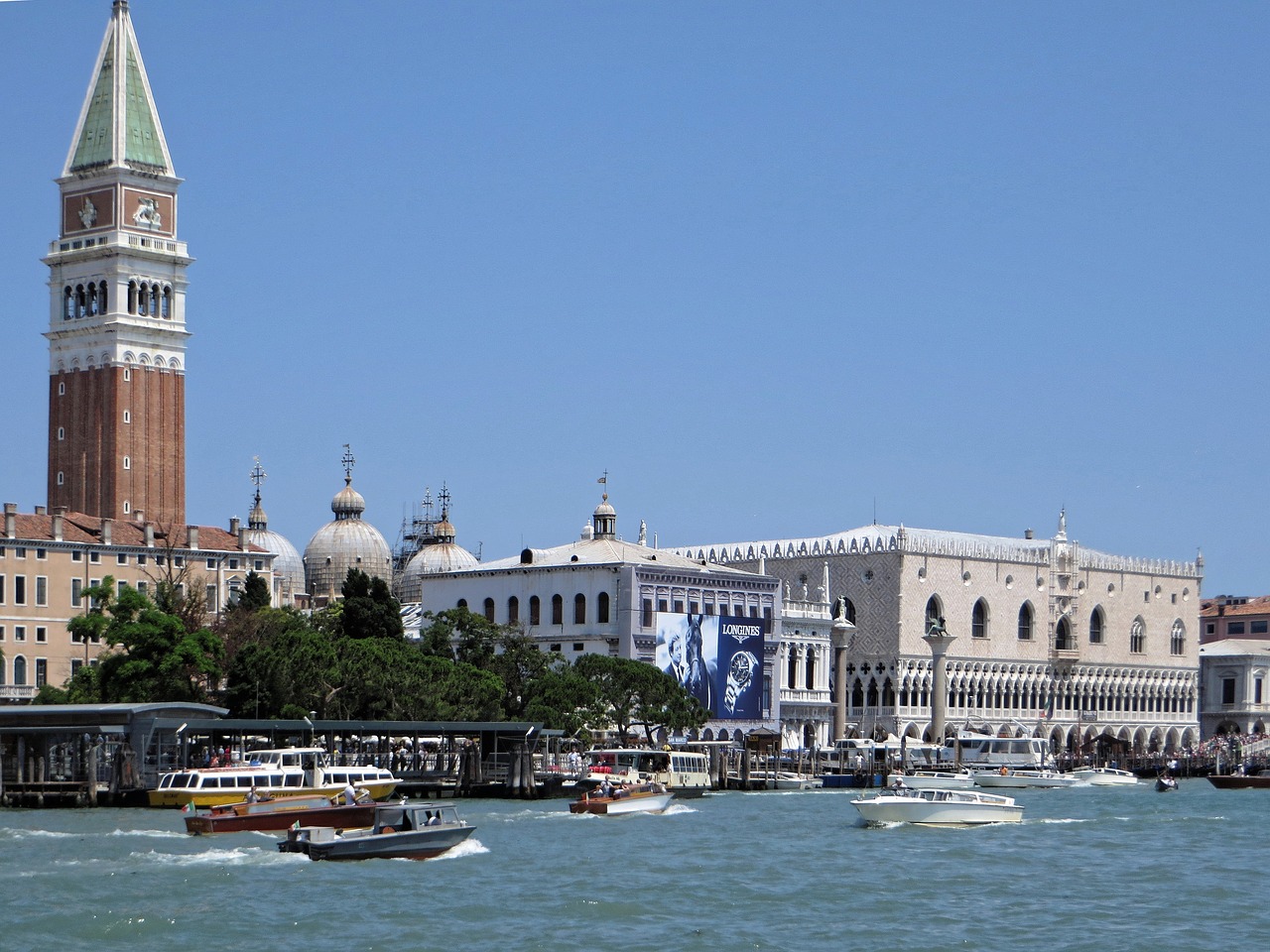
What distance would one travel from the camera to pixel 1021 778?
277 ft

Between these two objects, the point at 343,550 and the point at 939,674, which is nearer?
the point at 939,674

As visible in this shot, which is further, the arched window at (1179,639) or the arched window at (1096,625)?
the arched window at (1179,639)

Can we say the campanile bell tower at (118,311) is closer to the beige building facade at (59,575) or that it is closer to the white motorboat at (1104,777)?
the beige building facade at (59,575)

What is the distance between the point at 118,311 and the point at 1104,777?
47.7 m

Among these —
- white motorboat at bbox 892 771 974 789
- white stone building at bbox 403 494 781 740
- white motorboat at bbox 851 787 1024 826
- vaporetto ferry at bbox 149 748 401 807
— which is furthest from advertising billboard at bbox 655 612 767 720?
white motorboat at bbox 851 787 1024 826

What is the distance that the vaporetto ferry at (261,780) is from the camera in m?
56.8

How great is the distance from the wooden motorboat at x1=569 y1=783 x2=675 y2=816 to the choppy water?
1.83m

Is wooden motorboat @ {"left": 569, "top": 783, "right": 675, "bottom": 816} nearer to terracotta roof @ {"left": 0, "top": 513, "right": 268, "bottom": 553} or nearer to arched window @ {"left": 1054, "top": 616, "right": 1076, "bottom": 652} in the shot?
terracotta roof @ {"left": 0, "top": 513, "right": 268, "bottom": 553}

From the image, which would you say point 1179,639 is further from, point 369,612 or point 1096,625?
point 369,612

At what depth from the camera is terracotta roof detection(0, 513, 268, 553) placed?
297 ft

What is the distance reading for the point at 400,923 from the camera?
1423 inches

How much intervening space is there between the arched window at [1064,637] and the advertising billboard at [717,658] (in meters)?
27.5

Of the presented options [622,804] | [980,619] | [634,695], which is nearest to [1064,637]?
[980,619]

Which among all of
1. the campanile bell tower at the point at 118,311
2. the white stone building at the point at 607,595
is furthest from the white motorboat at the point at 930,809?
the campanile bell tower at the point at 118,311
